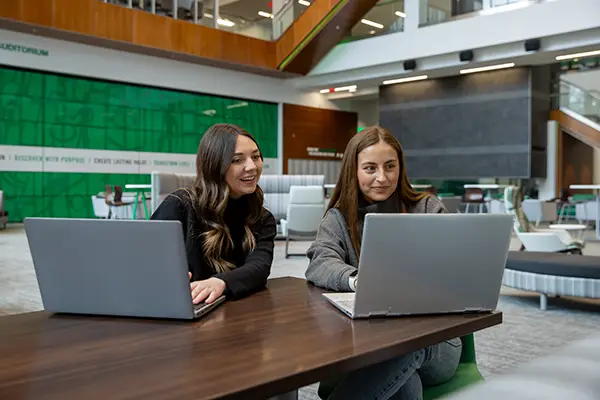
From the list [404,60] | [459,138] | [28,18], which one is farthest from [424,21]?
[28,18]

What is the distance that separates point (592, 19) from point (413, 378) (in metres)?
10.5

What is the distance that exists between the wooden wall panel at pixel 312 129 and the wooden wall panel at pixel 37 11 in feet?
22.9

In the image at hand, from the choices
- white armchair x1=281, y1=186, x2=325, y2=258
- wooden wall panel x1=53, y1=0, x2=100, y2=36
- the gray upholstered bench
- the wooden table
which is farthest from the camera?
wooden wall panel x1=53, y1=0, x2=100, y2=36

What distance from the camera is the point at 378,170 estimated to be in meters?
1.77

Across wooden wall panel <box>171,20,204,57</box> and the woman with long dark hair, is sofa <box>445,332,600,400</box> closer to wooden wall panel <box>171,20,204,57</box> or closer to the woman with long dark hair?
the woman with long dark hair

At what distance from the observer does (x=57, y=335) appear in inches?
43.4

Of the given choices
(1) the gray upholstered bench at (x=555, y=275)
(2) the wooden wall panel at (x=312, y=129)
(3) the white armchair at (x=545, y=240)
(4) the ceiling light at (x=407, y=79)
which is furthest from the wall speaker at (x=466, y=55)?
(1) the gray upholstered bench at (x=555, y=275)

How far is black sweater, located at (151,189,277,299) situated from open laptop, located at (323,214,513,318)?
379 millimetres

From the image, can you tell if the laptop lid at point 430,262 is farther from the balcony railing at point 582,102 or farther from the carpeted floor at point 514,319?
the balcony railing at point 582,102

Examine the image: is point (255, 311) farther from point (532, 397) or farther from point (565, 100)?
point (565, 100)

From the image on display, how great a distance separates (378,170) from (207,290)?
2.21ft

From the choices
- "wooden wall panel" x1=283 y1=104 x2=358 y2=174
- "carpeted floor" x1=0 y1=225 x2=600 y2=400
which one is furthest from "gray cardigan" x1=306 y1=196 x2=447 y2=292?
"wooden wall panel" x1=283 y1=104 x2=358 y2=174

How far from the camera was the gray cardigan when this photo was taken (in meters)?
1.57

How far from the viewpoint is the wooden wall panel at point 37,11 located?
34.0 ft
